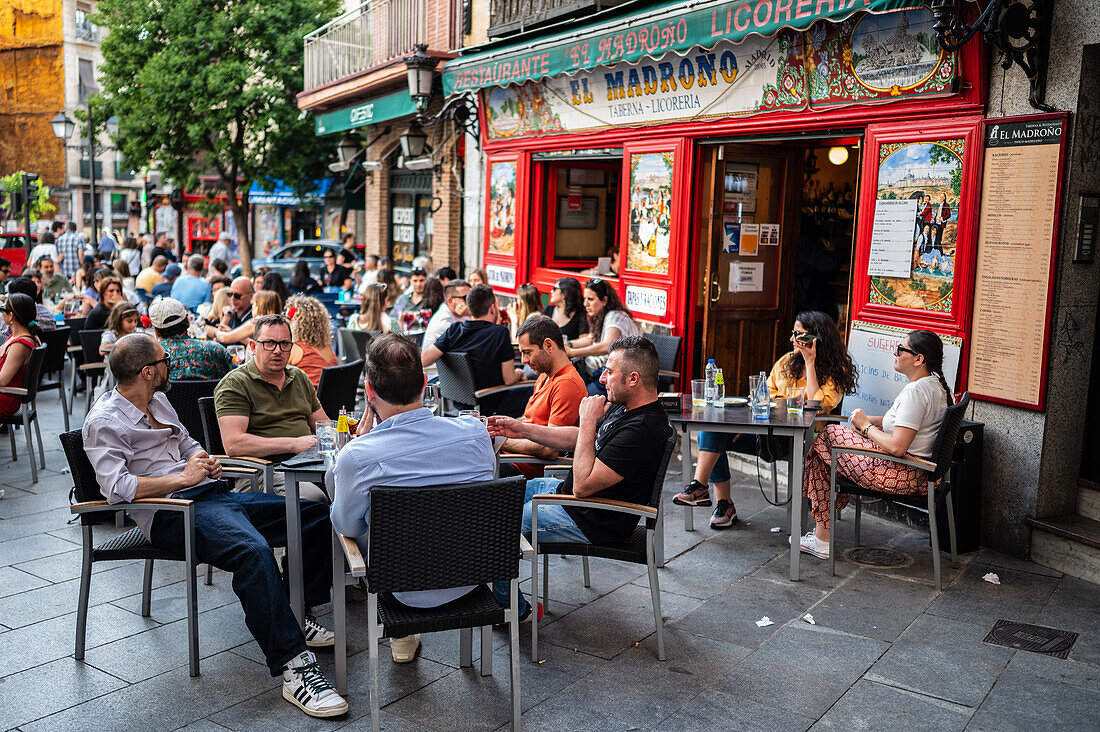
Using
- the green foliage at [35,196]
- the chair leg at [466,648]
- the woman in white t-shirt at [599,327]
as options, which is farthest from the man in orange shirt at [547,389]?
the green foliage at [35,196]

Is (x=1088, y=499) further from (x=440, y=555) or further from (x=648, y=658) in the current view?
(x=440, y=555)

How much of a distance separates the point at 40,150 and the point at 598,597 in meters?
45.4

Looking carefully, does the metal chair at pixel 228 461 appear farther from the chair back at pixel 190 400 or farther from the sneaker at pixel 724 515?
the sneaker at pixel 724 515

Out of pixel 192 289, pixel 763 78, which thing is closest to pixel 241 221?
pixel 192 289

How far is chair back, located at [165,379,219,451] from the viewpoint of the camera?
5.60 metres

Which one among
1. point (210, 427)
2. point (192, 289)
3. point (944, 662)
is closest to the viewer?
point (944, 662)

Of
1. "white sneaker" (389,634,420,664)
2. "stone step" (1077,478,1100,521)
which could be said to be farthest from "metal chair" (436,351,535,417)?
"stone step" (1077,478,1100,521)

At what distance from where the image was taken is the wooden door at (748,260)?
8.74m

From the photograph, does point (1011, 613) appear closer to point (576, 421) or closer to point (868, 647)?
point (868, 647)

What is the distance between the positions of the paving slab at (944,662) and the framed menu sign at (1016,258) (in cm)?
167

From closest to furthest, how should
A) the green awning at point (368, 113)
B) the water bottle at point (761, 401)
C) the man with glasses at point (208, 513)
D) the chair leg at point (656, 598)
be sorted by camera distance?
the man with glasses at point (208, 513) < the chair leg at point (656, 598) < the water bottle at point (761, 401) < the green awning at point (368, 113)

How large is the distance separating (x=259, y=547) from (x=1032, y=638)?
3.76 meters

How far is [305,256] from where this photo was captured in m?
21.0

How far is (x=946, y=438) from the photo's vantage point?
531 centimetres
